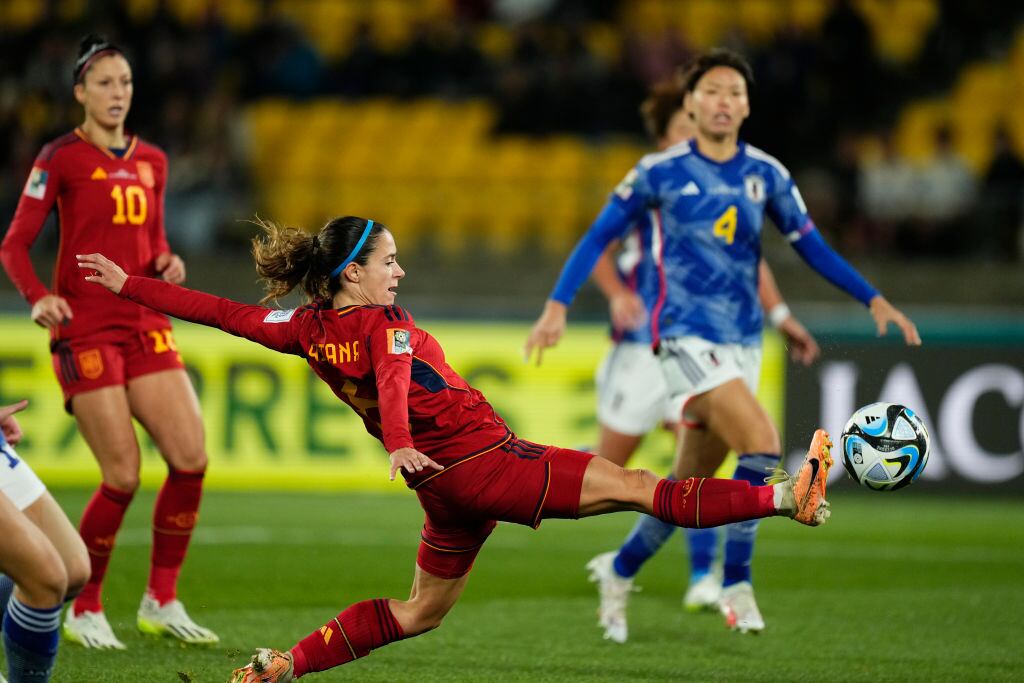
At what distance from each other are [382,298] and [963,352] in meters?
7.87

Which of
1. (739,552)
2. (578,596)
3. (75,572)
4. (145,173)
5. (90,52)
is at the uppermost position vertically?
(90,52)

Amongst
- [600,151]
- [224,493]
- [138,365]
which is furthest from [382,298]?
[600,151]

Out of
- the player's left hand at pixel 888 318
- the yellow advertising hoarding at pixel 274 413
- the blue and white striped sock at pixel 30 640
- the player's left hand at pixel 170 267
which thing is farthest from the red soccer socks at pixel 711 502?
the yellow advertising hoarding at pixel 274 413

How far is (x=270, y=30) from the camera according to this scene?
16.0 m

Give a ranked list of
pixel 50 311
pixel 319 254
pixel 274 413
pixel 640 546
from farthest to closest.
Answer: pixel 274 413 → pixel 640 546 → pixel 50 311 → pixel 319 254

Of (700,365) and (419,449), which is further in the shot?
(700,365)

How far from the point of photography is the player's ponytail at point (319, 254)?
16.4 ft

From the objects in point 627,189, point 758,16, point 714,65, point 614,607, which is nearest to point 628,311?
point 627,189

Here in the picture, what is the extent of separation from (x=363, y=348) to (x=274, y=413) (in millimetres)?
7194

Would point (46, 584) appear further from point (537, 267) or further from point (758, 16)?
point (758, 16)

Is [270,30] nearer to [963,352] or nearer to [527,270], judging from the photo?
[527,270]

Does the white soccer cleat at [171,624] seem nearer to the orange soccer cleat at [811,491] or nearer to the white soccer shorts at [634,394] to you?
the white soccer shorts at [634,394]

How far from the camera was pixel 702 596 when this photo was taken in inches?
295

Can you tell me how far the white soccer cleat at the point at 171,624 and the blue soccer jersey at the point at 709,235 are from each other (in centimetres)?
212
